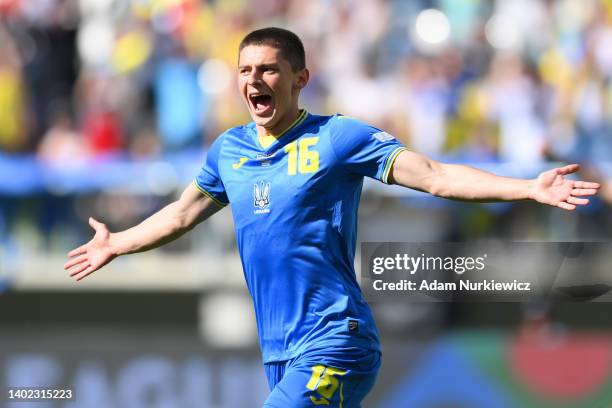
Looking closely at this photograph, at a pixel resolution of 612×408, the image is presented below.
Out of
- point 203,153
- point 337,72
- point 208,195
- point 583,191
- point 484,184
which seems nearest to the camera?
point 583,191

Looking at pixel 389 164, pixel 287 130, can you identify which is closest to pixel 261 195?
pixel 287 130

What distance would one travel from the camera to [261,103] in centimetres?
554

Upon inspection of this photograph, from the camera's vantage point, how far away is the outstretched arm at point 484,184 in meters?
4.85

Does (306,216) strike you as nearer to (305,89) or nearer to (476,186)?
(476,186)

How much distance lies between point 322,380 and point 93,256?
1.58 meters

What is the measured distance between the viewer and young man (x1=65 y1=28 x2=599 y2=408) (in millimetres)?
5258

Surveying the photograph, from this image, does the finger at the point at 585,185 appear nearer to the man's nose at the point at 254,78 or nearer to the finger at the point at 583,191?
the finger at the point at 583,191

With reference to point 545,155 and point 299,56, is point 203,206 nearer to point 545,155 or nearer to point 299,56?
point 299,56

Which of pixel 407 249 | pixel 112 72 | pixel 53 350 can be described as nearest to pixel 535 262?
pixel 407 249

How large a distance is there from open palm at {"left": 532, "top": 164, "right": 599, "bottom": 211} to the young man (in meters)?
0.27

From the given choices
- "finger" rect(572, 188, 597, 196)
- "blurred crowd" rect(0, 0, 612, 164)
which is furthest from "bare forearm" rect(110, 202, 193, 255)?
"blurred crowd" rect(0, 0, 612, 164)

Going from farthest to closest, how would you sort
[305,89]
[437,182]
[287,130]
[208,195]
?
[305,89], [208,195], [287,130], [437,182]

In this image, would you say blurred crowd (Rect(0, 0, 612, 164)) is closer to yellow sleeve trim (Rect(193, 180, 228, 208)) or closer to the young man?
yellow sleeve trim (Rect(193, 180, 228, 208))

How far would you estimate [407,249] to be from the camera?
9781 mm
